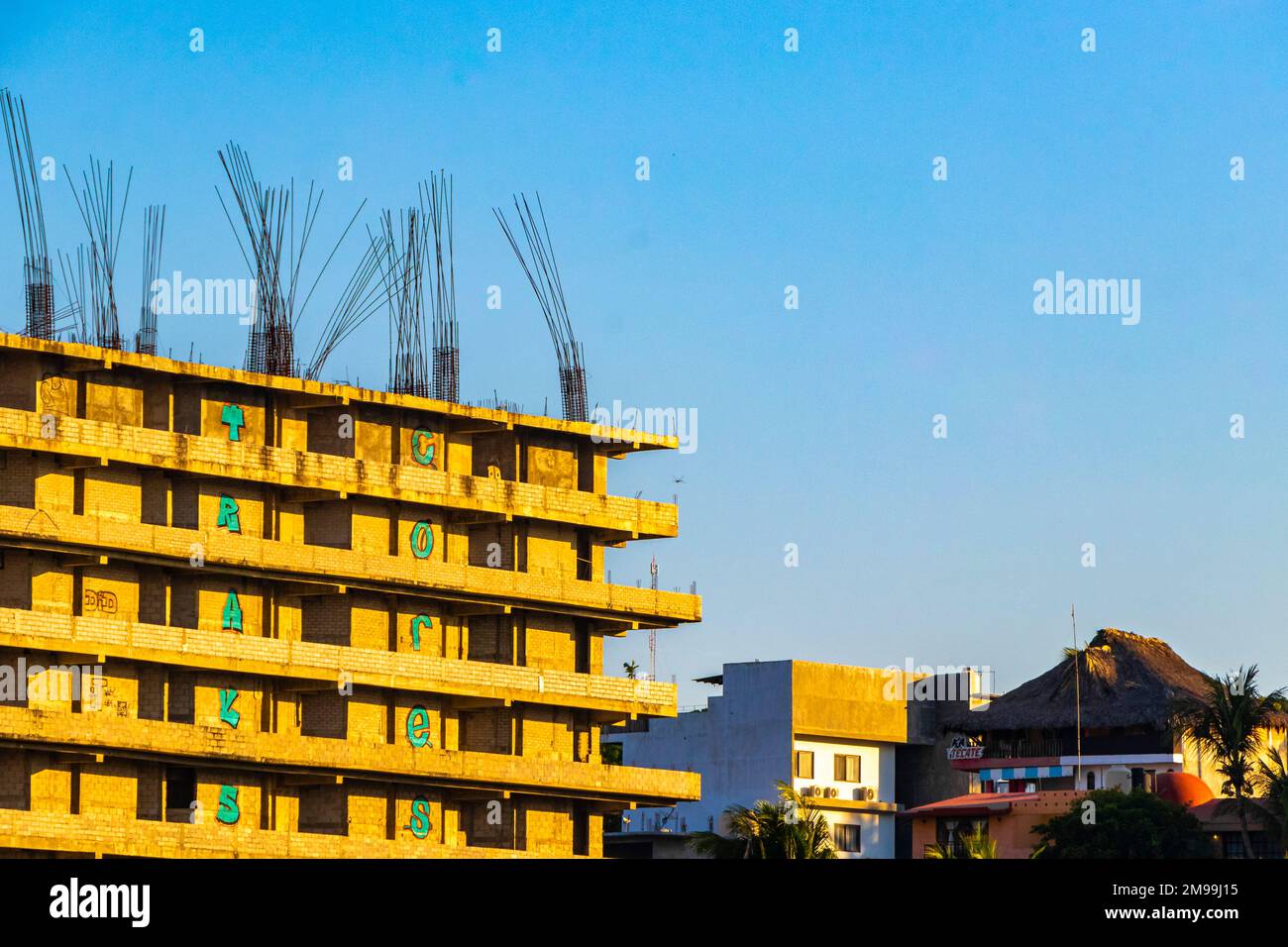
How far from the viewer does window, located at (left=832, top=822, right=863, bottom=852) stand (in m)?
105

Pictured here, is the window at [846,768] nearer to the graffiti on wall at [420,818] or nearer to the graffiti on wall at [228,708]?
the graffiti on wall at [420,818]

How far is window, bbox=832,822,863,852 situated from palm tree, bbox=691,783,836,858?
605 cm

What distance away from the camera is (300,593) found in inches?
3095

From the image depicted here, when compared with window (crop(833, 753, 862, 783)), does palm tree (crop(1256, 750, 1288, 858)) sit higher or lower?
lower

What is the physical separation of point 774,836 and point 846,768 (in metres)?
21.2

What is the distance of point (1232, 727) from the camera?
322 feet

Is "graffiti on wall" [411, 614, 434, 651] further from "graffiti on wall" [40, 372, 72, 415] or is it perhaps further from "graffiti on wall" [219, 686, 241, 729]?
"graffiti on wall" [40, 372, 72, 415]

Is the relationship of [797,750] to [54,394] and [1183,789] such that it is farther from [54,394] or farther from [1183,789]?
[54,394]

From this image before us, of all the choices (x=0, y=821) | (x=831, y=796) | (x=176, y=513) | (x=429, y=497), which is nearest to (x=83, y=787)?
(x=0, y=821)

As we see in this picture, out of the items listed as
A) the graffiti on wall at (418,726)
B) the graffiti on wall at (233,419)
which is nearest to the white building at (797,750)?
the graffiti on wall at (418,726)

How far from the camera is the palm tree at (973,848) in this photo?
86.6 metres

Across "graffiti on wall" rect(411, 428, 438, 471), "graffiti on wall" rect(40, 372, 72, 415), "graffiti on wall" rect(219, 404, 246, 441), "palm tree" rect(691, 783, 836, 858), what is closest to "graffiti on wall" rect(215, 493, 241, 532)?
"graffiti on wall" rect(219, 404, 246, 441)
